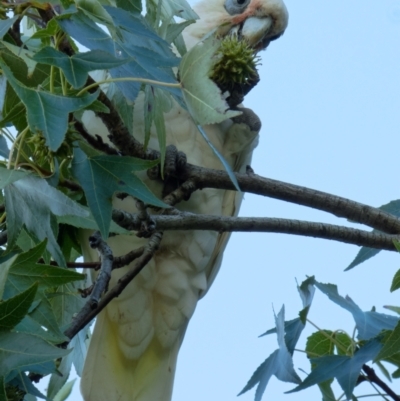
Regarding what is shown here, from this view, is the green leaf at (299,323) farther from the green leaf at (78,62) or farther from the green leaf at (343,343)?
the green leaf at (78,62)

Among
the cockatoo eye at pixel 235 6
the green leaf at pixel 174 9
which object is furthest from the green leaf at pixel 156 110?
the cockatoo eye at pixel 235 6

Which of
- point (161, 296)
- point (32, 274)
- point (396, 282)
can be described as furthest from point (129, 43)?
point (161, 296)

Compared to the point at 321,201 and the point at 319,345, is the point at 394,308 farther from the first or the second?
the point at 321,201

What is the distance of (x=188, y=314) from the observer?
2475 mm

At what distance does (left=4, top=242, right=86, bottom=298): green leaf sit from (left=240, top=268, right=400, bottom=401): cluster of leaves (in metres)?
0.44

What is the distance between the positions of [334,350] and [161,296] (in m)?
0.86

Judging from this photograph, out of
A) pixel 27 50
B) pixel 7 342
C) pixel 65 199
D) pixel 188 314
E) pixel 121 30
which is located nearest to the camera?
pixel 7 342

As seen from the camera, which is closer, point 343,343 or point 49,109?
point 49,109

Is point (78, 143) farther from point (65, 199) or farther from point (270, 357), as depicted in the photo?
point (270, 357)

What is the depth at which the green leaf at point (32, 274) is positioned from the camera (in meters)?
1.25

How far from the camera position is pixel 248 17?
295cm

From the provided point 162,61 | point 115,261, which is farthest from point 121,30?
point 115,261

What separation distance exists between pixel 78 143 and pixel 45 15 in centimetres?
24

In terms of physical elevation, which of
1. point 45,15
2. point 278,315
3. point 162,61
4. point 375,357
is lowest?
point 375,357
